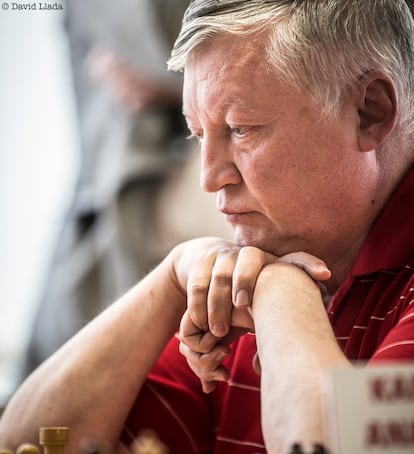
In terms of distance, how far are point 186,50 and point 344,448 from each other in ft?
3.13

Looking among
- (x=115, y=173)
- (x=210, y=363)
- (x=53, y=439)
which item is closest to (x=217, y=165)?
(x=210, y=363)

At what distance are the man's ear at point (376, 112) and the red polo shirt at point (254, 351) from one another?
99 mm

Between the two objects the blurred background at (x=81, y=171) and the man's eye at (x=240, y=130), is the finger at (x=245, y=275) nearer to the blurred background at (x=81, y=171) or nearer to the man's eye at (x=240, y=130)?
the man's eye at (x=240, y=130)

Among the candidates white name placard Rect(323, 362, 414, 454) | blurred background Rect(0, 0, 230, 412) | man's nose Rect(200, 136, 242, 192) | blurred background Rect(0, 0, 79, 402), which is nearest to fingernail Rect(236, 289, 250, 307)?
man's nose Rect(200, 136, 242, 192)

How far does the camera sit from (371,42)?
1687 mm

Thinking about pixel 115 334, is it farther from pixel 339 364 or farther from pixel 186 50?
pixel 339 364

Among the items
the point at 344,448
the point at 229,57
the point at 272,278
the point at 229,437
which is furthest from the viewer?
the point at 229,437

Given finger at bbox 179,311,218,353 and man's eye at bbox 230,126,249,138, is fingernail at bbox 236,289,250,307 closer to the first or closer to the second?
finger at bbox 179,311,218,353

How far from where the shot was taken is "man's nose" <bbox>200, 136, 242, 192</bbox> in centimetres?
171

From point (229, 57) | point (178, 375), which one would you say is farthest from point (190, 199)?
point (229, 57)

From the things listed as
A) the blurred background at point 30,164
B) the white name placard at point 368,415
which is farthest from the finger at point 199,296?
the blurred background at point 30,164

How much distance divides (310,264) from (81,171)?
253 cm

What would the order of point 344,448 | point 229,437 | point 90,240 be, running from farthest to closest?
1. point 90,240
2. point 229,437
3. point 344,448

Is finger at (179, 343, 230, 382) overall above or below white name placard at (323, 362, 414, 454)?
below
